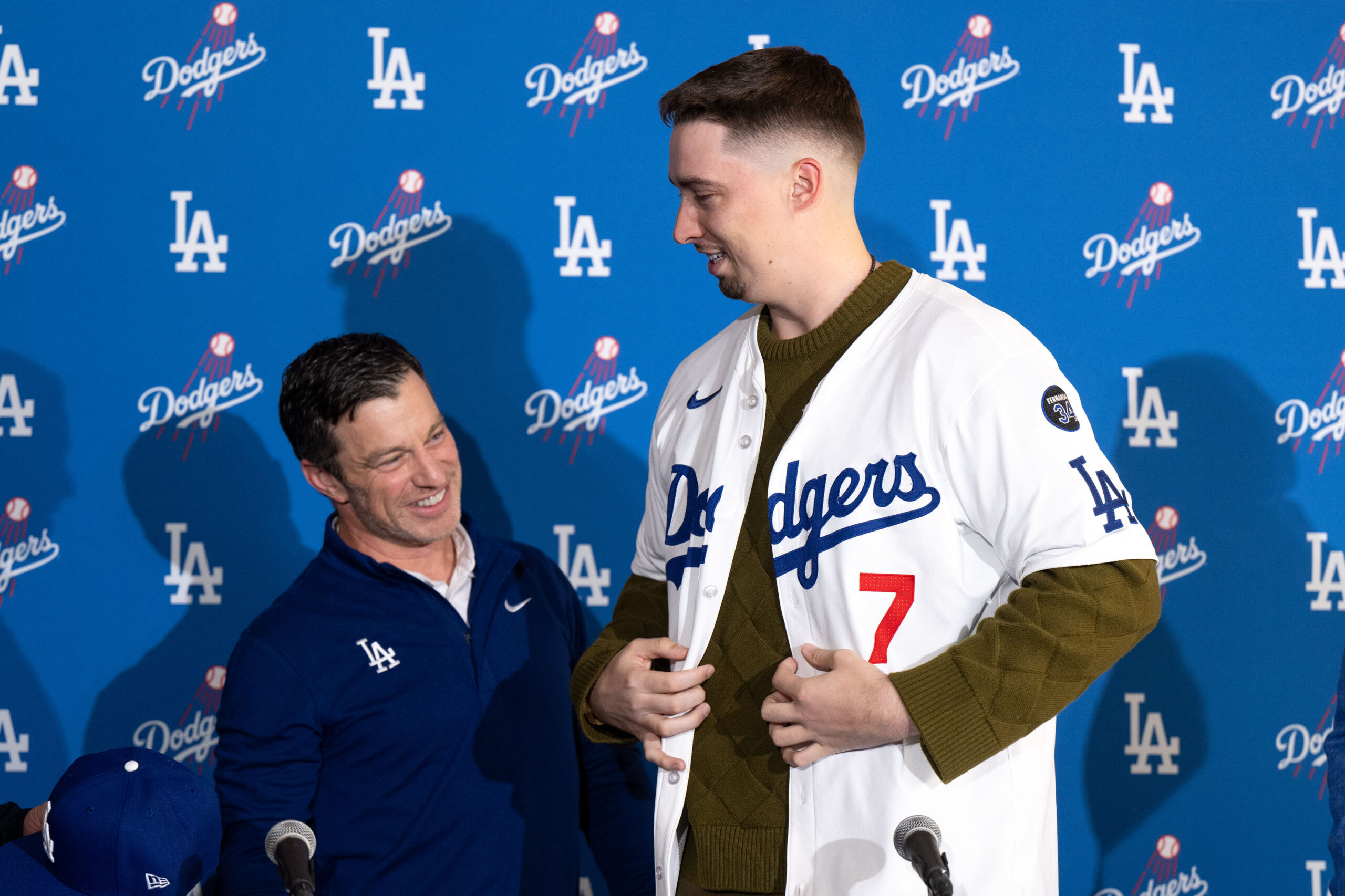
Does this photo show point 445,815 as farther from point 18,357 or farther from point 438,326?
point 18,357

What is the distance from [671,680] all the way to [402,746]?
0.61 metres

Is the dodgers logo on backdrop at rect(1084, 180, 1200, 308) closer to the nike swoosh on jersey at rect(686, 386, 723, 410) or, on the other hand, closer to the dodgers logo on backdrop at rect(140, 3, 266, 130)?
the nike swoosh on jersey at rect(686, 386, 723, 410)

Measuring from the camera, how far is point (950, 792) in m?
1.19

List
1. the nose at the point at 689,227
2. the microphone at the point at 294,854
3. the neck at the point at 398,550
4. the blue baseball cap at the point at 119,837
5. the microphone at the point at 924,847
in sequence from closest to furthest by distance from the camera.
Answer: the microphone at the point at 924,847
the microphone at the point at 294,854
the nose at the point at 689,227
the blue baseball cap at the point at 119,837
the neck at the point at 398,550

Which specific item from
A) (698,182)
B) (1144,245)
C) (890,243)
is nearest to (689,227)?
(698,182)

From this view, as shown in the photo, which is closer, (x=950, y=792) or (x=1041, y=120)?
(x=950, y=792)

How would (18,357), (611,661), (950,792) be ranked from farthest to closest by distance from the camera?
(18,357) → (611,661) → (950,792)

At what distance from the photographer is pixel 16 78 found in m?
2.28

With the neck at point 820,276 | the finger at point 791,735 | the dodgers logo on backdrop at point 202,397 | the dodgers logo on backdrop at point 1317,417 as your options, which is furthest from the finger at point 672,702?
the dodgers logo on backdrop at point 1317,417

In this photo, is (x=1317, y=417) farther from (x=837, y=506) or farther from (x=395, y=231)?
(x=395, y=231)

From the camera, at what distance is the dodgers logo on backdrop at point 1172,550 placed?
90.0 inches

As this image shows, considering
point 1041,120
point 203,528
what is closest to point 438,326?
point 203,528

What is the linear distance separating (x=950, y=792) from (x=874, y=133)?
1.53 meters

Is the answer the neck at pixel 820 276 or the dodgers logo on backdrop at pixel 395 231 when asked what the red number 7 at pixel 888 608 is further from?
the dodgers logo on backdrop at pixel 395 231
